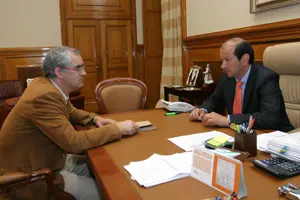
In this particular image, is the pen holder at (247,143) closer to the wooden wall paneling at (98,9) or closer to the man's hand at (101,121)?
the man's hand at (101,121)

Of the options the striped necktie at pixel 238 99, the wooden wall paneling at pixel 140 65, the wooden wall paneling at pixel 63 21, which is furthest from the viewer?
the wooden wall paneling at pixel 140 65

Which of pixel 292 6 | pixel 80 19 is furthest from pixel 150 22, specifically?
pixel 292 6

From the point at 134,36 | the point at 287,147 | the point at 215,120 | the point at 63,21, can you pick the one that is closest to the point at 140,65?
the point at 134,36

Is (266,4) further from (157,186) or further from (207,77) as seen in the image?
(157,186)

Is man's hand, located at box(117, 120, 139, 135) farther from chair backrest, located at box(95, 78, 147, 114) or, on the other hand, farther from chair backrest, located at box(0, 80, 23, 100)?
chair backrest, located at box(0, 80, 23, 100)

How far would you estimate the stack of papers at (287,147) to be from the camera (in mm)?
1031

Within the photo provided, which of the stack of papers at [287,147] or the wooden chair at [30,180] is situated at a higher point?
the stack of papers at [287,147]

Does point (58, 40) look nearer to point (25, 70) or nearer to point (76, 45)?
point (76, 45)

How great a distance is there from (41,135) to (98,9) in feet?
14.0

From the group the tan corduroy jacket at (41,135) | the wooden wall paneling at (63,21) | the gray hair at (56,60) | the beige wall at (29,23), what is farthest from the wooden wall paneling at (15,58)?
the tan corduroy jacket at (41,135)

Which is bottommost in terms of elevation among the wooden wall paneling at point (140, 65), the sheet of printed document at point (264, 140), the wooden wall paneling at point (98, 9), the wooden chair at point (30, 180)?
the wooden chair at point (30, 180)

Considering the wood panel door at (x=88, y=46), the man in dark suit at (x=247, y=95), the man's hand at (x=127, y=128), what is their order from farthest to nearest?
the wood panel door at (x=88, y=46) → the man in dark suit at (x=247, y=95) → the man's hand at (x=127, y=128)

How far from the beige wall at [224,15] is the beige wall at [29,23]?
2.49 m

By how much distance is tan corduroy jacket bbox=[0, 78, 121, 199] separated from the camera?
140 centimetres
